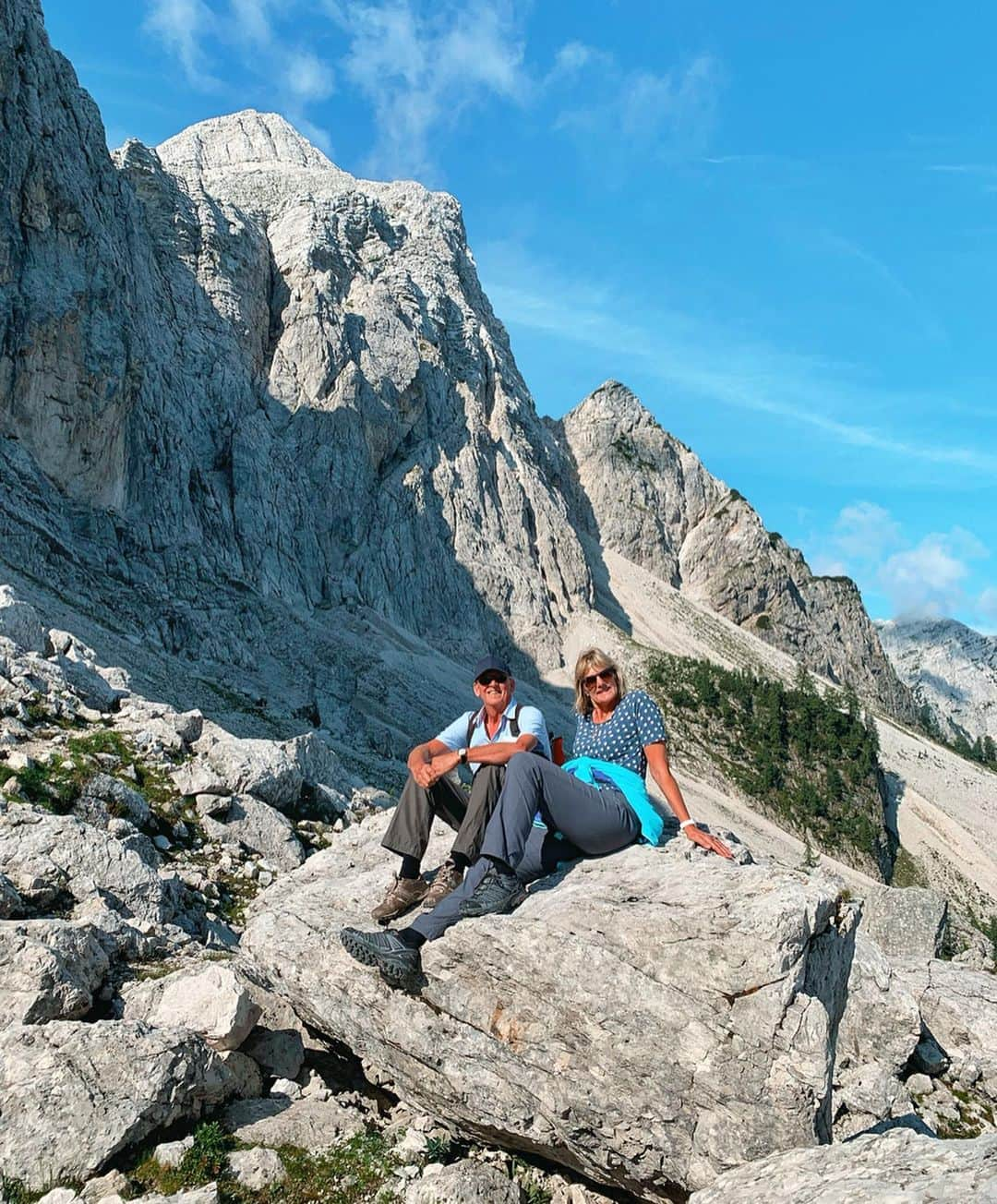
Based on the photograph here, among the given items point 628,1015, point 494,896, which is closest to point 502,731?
point 494,896

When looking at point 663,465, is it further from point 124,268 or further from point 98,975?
point 98,975

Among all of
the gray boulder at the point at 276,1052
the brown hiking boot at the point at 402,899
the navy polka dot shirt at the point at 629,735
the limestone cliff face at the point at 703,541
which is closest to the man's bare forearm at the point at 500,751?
the navy polka dot shirt at the point at 629,735

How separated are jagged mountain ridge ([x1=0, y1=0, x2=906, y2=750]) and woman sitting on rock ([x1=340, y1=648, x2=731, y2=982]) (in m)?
36.1

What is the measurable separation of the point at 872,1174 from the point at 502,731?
14.4ft

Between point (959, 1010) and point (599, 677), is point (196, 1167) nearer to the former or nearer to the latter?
point (599, 677)

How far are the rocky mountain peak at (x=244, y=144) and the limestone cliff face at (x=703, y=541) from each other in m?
67.1

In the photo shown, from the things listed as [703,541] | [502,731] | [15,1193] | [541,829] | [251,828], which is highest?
[703,541]

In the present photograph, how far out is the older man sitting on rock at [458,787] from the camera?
774 cm

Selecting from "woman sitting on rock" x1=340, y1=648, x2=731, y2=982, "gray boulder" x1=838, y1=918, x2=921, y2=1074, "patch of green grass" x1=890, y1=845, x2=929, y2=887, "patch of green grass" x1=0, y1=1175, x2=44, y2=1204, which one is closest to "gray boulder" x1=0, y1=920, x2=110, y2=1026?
"patch of green grass" x1=0, y1=1175, x2=44, y2=1204

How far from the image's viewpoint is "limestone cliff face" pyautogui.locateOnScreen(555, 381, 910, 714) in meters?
156

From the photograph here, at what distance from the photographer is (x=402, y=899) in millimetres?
7965

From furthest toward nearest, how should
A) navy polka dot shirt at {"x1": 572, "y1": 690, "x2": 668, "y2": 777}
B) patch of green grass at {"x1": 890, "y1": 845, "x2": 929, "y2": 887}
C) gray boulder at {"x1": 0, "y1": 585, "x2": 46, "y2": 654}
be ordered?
1. patch of green grass at {"x1": 890, "y1": 845, "x2": 929, "y2": 887}
2. gray boulder at {"x1": 0, "y1": 585, "x2": 46, "y2": 654}
3. navy polka dot shirt at {"x1": 572, "y1": 690, "x2": 668, "y2": 777}

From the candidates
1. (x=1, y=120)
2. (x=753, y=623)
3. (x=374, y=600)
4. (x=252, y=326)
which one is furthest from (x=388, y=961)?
(x=753, y=623)

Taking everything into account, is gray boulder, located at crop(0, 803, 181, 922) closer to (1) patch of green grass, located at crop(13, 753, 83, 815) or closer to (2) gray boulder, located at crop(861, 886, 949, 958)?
(1) patch of green grass, located at crop(13, 753, 83, 815)
